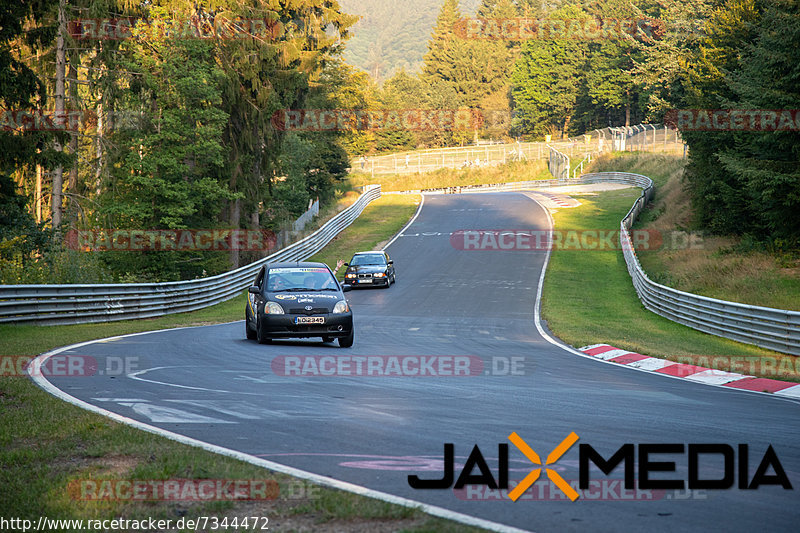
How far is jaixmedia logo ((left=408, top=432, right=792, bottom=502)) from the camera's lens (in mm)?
5465

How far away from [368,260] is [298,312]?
1873 centimetres

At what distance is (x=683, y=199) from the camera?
165 feet

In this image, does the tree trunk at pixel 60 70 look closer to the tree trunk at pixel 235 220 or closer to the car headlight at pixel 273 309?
the tree trunk at pixel 235 220

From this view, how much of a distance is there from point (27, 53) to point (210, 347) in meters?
21.9

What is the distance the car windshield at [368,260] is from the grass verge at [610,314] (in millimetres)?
7220

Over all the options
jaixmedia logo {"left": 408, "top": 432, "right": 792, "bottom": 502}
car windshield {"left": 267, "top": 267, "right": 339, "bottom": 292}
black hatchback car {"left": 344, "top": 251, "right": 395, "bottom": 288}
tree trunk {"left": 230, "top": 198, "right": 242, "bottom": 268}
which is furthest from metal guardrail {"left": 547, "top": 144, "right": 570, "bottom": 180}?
jaixmedia logo {"left": 408, "top": 432, "right": 792, "bottom": 502}

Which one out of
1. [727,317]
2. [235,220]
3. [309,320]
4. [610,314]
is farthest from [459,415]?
[235,220]

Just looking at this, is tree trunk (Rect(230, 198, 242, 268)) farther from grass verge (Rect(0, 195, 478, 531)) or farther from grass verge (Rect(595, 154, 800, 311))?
grass verge (Rect(0, 195, 478, 531))

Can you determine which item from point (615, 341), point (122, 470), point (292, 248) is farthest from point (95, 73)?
point (122, 470)

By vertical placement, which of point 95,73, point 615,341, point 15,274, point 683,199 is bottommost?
point 615,341

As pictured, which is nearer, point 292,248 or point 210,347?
point 210,347

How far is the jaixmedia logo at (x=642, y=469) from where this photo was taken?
5.46 m

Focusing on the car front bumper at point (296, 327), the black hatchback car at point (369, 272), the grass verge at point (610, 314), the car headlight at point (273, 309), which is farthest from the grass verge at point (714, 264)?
the car headlight at point (273, 309)

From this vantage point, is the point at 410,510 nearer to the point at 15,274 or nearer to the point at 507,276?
the point at 15,274
